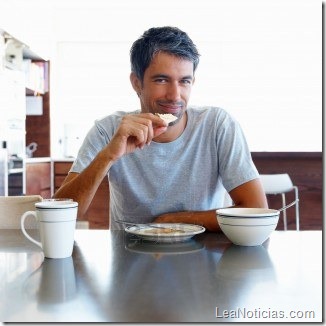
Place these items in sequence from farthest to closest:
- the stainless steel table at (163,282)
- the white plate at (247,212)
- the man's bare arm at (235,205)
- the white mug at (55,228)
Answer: the man's bare arm at (235,205)
the white plate at (247,212)
the white mug at (55,228)
the stainless steel table at (163,282)

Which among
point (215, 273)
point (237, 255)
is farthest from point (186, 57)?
point (215, 273)

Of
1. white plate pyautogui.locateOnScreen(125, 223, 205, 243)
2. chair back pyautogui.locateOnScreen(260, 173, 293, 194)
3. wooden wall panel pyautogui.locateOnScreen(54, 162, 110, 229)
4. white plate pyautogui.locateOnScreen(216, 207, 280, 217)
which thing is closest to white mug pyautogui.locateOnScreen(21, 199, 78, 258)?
white plate pyautogui.locateOnScreen(125, 223, 205, 243)

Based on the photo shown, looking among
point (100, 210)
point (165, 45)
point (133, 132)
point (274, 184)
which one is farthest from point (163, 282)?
point (100, 210)

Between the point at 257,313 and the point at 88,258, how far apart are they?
40 centimetres

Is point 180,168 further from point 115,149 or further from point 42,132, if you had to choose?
point 42,132

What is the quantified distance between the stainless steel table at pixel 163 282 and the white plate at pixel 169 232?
0.02 metres

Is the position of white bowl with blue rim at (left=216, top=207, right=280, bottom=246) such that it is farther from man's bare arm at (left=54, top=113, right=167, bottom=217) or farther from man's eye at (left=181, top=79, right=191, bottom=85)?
man's eye at (left=181, top=79, right=191, bottom=85)

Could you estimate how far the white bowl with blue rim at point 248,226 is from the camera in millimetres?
940

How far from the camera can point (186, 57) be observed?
1467 millimetres

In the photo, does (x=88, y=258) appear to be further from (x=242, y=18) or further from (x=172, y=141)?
(x=242, y=18)

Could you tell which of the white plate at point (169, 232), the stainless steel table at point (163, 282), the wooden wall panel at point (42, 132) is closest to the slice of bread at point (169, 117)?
the white plate at point (169, 232)

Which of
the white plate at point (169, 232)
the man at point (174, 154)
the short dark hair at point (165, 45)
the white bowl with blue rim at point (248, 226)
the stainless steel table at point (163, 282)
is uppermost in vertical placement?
the short dark hair at point (165, 45)

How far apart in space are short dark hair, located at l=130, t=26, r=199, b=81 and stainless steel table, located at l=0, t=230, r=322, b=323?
711mm

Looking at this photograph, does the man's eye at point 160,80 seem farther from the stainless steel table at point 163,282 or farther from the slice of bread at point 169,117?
the stainless steel table at point 163,282
